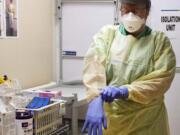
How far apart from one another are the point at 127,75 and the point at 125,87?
120 millimetres

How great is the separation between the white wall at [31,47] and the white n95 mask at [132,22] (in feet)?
A: 3.74

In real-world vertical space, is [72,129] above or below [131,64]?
below

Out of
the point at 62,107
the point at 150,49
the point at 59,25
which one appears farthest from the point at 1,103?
the point at 59,25

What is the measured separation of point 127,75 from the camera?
1.51 m

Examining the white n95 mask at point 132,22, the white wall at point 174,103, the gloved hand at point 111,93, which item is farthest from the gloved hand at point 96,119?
the white wall at point 174,103

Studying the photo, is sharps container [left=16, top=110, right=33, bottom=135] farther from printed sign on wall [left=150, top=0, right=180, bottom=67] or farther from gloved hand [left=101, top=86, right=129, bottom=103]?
printed sign on wall [left=150, top=0, right=180, bottom=67]

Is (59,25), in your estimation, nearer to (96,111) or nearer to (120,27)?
(120,27)

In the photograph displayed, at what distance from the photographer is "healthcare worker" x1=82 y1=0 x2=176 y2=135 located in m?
1.44

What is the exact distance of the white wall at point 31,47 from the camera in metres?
2.49

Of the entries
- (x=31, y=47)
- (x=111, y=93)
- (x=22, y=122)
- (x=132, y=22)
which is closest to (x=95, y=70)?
(x=111, y=93)

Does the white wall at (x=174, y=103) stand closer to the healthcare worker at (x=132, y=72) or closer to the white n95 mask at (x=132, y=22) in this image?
the healthcare worker at (x=132, y=72)

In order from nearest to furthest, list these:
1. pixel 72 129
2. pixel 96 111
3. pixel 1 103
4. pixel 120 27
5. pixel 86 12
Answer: pixel 96 111 < pixel 120 27 < pixel 1 103 < pixel 72 129 < pixel 86 12

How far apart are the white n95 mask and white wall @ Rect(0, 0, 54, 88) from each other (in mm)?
1141

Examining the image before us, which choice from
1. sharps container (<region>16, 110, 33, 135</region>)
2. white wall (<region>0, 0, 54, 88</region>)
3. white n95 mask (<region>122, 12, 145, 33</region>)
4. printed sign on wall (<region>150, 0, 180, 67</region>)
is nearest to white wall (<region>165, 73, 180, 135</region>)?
printed sign on wall (<region>150, 0, 180, 67</region>)
